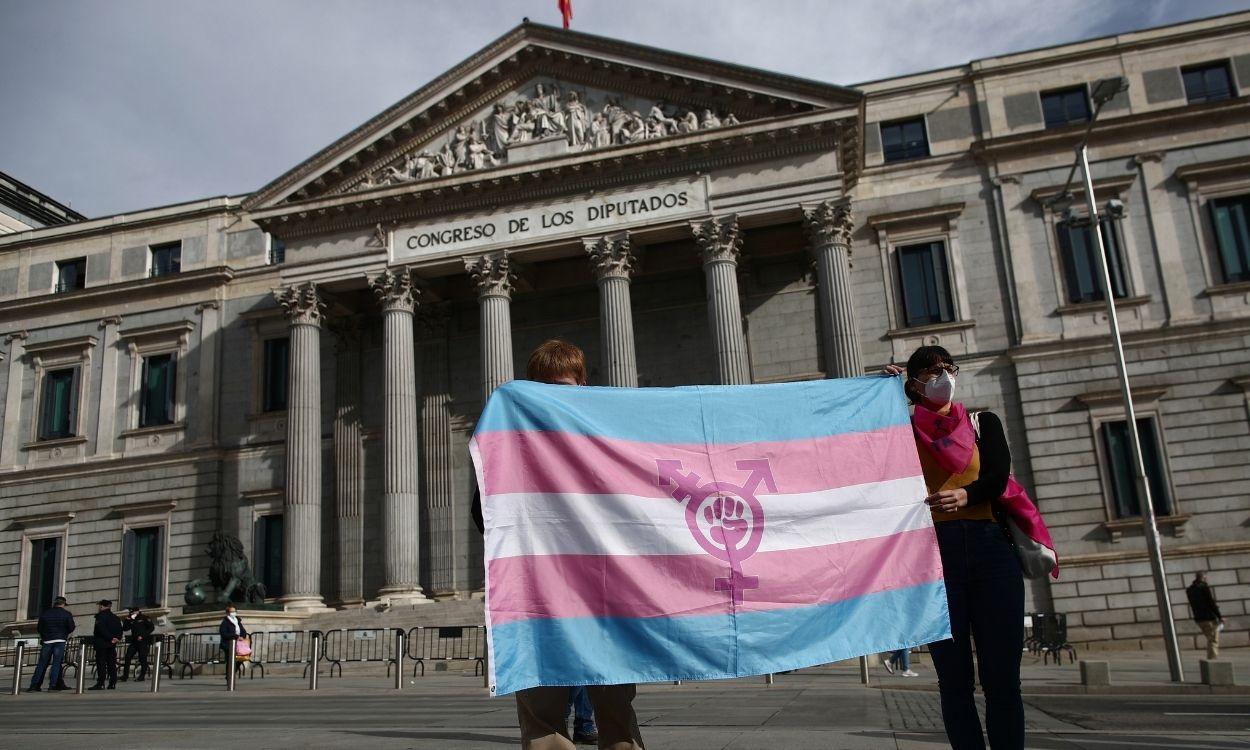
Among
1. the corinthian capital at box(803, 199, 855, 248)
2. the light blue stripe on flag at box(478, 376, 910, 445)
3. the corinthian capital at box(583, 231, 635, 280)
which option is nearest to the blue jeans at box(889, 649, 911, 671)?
the corinthian capital at box(803, 199, 855, 248)

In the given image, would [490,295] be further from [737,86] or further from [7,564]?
[7,564]

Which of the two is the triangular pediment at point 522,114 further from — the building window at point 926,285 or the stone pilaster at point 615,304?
the building window at point 926,285

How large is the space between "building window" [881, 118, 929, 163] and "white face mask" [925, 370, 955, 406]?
3004cm

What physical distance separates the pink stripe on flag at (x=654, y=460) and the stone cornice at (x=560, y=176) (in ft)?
84.1

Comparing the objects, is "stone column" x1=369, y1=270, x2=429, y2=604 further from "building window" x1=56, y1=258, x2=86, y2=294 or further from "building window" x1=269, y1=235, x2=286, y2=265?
"building window" x1=56, y1=258, x2=86, y2=294

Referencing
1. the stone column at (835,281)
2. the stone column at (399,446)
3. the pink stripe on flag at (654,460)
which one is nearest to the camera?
the pink stripe on flag at (654,460)

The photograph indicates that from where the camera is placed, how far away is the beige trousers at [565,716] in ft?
16.0

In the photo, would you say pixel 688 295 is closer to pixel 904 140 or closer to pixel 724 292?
pixel 724 292

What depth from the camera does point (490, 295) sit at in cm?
3178

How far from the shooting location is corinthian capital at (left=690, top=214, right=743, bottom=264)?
99.7 ft

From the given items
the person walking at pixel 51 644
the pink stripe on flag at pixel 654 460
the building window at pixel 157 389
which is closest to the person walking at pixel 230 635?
the person walking at pixel 51 644

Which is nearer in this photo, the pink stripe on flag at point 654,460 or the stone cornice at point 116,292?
the pink stripe on flag at point 654,460

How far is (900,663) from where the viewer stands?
69.5ft

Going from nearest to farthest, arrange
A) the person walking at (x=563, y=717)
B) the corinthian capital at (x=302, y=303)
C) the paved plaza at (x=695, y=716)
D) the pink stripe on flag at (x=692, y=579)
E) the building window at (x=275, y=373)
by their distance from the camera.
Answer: the person walking at (x=563, y=717)
the pink stripe on flag at (x=692, y=579)
the paved plaza at (x=695, y=716)
the corinthian capital at (x=302, y=303)
the building window at (x=275, y=373)
